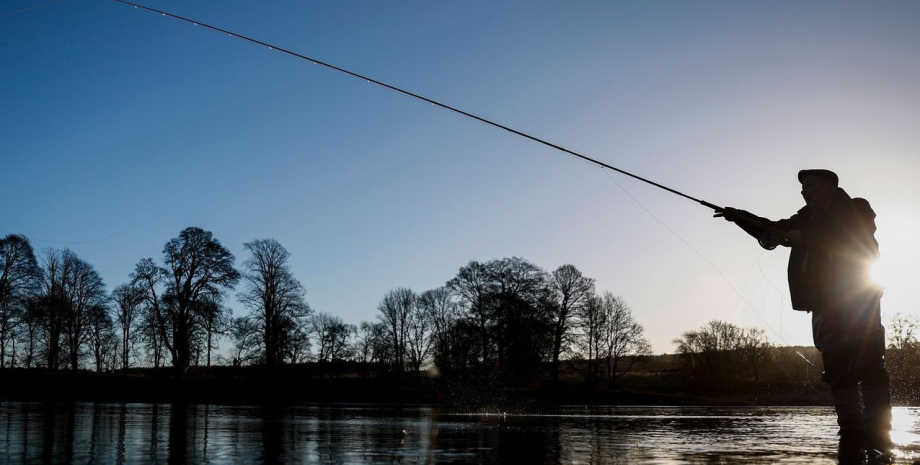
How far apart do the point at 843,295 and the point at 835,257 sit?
38cm

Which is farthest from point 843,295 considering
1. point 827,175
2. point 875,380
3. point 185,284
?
point 185,284

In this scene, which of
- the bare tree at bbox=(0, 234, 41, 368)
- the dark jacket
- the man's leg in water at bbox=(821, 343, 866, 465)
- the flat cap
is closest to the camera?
the man's leg in water at bbox=(821, 343, 866, 465)

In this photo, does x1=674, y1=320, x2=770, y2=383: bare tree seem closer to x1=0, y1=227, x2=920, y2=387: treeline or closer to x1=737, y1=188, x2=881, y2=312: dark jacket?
x1=0, y1=227, x2=920, y2=387: treeline

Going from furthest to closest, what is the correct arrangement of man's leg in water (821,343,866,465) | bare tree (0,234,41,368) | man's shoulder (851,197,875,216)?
bare tree (0,234,41,368)
man's shoulder (851,197,875,216)
man's leg in water (821,343,866,465)

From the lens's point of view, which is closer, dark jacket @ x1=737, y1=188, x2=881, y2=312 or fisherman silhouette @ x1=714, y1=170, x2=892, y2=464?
fisherman silhouette @ x1=714, y1=170, x2=892, y2=464

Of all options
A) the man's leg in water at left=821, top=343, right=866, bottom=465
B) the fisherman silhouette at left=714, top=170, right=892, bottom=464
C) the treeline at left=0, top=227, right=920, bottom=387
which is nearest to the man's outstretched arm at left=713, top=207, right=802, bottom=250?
the fisherman silhouette at left=714, top=170, right=892, bottom=464

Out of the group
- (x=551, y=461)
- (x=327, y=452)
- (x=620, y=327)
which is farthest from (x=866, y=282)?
(x=620, y=327)

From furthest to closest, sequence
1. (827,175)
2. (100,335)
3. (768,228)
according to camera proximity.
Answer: (100,335) → (768,228) → (827,175)

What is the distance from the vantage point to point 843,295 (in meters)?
6.55

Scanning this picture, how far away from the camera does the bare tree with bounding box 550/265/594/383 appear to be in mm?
63719

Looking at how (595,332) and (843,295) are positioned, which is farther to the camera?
(595,332)

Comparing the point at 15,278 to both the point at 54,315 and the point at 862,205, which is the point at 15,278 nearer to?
the point at 54,315

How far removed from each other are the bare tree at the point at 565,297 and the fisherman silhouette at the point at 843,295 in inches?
2221

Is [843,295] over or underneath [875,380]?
over
